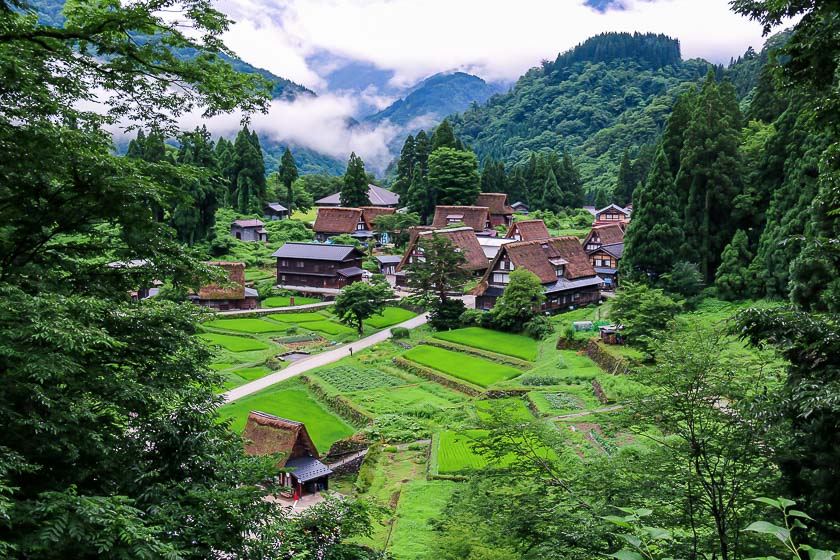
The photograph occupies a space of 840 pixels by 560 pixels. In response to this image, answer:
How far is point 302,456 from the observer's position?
19266mm

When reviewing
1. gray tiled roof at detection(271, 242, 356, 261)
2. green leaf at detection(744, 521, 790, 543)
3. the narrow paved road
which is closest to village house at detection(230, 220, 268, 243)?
gray tiled roof at detection(271, 242, 356, 261)

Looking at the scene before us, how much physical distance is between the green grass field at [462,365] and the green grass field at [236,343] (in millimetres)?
8169

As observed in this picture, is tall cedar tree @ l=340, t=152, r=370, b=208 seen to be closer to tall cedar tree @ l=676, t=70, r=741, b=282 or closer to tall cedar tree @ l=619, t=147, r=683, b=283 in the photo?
tall cedar tree @ l=619, t=147, r=683, b=283

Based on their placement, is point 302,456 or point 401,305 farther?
point 401,305

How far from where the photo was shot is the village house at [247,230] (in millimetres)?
54969

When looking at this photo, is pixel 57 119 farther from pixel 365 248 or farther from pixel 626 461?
pixel 365 248

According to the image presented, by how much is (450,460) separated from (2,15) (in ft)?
50.6

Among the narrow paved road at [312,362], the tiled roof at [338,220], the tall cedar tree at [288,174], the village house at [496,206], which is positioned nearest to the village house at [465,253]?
the narrow paved road at [312,362]

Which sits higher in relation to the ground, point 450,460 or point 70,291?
point 70,291

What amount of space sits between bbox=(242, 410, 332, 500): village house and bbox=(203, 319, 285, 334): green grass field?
1570 cm

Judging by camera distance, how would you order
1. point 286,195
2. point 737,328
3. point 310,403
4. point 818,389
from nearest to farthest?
point 818,389 → point 737,328 → point 310,403 → point 286,195

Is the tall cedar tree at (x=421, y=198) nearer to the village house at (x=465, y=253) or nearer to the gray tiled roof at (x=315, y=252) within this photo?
the village house at (x=465, y=253)

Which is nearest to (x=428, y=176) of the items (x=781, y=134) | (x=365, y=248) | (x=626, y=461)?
(x=365, y=248)

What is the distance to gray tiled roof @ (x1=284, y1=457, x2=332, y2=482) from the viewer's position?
18.2 meters
